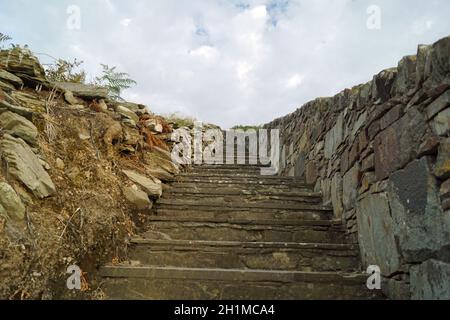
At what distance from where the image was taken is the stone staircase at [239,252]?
7.72 ft

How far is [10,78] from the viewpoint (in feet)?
10.2

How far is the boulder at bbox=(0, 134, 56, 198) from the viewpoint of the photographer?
2170 mm

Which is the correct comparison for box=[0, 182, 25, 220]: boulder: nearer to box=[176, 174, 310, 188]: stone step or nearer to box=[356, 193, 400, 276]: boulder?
box=[356, 193, 400, 276]: boulder

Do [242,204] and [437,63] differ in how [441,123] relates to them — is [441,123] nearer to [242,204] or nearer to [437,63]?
[437,63]

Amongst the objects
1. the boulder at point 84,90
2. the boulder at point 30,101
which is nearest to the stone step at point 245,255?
the boulder at point 30,101

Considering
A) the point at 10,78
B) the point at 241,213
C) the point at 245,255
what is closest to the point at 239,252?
the point at 245,255

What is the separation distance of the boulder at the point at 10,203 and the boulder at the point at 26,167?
6.7 inches

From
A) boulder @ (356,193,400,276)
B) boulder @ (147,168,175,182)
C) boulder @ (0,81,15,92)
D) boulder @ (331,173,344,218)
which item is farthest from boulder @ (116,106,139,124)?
boulder @ (356,193,400,276)

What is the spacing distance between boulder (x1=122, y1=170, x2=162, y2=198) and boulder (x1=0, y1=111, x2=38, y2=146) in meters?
1.00

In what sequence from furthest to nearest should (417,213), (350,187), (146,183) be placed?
(146,183)
(350,187)
(417,213)

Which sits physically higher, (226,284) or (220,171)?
(220,171)

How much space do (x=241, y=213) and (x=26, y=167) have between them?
2068 millimetres
